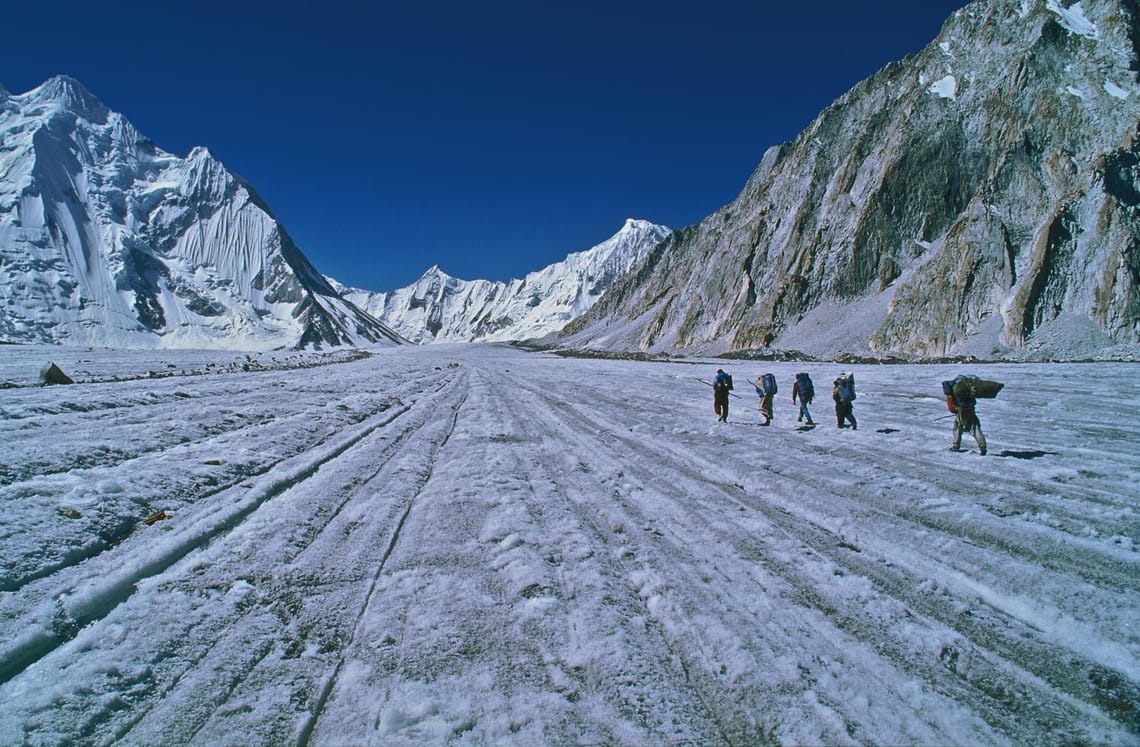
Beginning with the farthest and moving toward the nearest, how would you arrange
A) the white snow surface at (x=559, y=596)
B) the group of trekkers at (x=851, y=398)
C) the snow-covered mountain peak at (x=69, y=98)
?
the snow-covered mountain peak at (x=69, y=98) < the group of trekkers at (x=851, y=398) < the white snow surface at (x=559, y=596)

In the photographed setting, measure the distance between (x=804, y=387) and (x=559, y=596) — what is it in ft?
35.4

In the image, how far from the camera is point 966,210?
41.9 m

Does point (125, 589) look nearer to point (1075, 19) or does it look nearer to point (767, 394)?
point (767, 394)

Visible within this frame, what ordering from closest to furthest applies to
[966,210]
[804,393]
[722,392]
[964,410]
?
[964,410]
[804,393]
[722,392]
[966,210]

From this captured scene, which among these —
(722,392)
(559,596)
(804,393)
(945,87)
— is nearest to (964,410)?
(804,393)

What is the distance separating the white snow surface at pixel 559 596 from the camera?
2.80 metres

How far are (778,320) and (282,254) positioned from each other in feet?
496

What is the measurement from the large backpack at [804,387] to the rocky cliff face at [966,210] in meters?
28.6

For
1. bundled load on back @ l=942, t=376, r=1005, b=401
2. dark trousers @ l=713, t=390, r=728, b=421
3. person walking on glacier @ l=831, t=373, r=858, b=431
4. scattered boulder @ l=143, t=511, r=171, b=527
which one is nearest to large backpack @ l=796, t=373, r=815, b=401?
person walking on glacier @ l=831, t=373, r=858, b=431

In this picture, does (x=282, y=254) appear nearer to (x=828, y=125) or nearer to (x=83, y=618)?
(x=828, y=125)

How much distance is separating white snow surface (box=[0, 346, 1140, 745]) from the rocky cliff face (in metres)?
32.8

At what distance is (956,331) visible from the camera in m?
36.5

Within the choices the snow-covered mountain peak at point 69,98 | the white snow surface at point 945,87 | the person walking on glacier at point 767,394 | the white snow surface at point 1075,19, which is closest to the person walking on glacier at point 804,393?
the person walking on glacier at point 767,394

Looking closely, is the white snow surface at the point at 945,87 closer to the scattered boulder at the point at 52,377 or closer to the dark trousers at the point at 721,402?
the dark trousers at the point at 721,402
